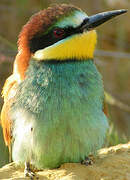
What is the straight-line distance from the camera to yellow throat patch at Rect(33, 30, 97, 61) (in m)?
2.73

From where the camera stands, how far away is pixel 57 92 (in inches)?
109

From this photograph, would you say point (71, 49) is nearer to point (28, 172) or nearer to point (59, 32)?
point (59, 32)

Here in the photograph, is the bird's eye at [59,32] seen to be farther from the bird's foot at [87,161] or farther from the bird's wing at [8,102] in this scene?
the bird's foot at [87,161]

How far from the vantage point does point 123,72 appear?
7031 mm

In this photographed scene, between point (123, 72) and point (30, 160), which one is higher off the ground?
point (123, 72)

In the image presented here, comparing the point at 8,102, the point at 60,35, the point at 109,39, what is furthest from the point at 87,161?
the point at 109,39

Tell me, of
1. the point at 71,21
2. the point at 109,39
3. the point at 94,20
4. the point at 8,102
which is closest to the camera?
the point at 71,21

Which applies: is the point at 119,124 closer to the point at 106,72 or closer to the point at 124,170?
the point at 106,72

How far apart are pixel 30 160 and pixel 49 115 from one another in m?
0.35

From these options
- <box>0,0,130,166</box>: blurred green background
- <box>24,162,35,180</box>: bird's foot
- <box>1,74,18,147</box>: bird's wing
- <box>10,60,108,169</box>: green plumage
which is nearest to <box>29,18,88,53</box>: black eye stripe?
<box>10,60,108,169</box>: green plumage

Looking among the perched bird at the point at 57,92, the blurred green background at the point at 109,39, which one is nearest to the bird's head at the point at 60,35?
the perched bird at the point at 57,92

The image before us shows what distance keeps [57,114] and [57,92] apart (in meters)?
0.14

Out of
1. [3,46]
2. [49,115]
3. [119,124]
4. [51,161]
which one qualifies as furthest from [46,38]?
[119,124]

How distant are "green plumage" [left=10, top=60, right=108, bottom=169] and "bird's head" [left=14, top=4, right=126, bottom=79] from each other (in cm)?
7
